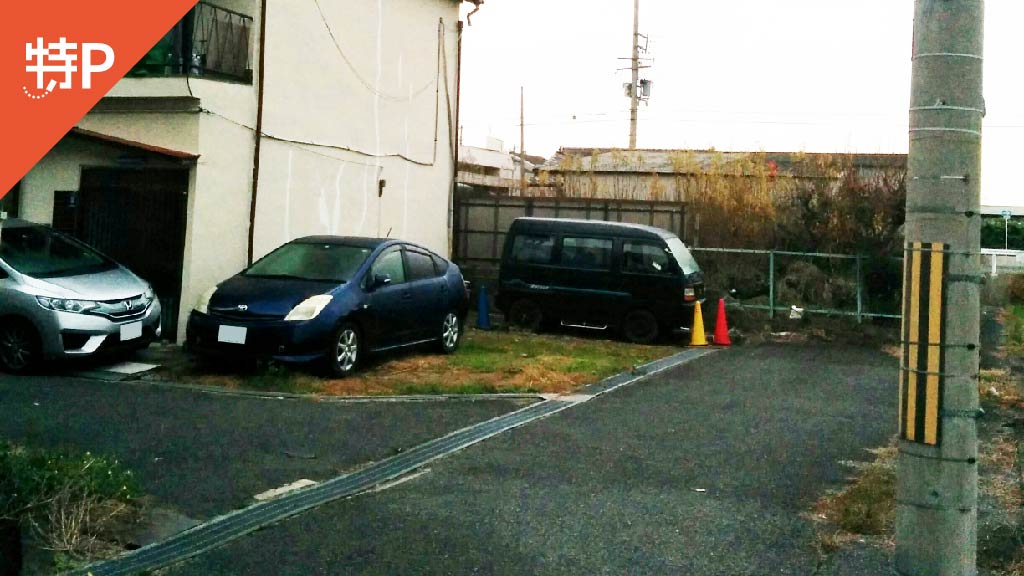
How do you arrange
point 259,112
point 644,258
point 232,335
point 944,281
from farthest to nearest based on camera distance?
point 644,258 → point 259,112 → point 232,335 → point 944,281

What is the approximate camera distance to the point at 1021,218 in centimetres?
5256

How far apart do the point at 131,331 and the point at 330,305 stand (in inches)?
90.1

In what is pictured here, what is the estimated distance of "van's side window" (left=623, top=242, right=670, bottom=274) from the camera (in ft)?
51.5

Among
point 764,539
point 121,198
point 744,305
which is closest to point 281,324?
point 121,198

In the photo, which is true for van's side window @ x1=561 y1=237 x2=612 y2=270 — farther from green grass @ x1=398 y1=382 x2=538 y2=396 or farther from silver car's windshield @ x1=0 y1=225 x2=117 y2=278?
silver car's windshield @ x1=0 y1=225 x2=117 y2=278

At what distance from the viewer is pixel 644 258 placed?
15797mm

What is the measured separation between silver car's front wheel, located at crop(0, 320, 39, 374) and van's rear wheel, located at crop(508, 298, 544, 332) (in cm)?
802

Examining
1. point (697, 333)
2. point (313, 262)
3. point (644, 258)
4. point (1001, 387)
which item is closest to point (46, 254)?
point (313, 262)

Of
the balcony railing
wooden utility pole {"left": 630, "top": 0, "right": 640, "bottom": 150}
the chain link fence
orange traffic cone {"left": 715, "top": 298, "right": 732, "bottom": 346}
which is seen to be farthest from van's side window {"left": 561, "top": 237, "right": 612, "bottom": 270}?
wooden utility pole {"left": 630, "top": 0, "right": 640, "bottom": 150}

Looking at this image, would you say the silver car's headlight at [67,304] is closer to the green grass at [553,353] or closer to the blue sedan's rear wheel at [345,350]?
the blue sedan's rear wheel at [345,350]

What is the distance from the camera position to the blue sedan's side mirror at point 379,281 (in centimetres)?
1140

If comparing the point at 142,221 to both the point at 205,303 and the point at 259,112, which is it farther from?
the point at 205,303

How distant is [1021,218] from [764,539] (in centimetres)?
5354

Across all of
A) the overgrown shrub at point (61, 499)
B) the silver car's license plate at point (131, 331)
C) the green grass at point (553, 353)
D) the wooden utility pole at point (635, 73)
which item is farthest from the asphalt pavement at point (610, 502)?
the wooden utility pole at point (635, 73)
